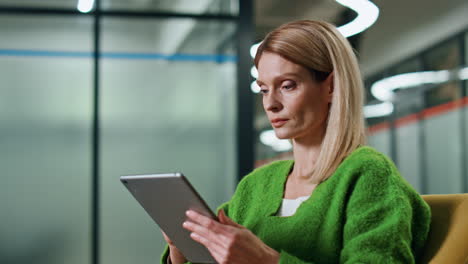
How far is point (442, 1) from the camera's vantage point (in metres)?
7.63

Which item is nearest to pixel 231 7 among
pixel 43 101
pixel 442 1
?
pixel 43 101

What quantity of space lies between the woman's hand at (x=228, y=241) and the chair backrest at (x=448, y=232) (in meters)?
0.36

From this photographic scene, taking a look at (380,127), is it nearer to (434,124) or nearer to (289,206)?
(434,124)

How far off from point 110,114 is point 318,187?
138 inches

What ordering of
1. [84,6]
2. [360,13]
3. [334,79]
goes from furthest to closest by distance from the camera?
[84,6] → [360,13] → [334,79]

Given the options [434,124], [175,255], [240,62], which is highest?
[240,62]

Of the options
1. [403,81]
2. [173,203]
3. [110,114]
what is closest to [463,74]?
[403,81]

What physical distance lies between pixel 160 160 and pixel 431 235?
3520 millimetres

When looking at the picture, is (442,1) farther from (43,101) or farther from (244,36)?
(43,101)

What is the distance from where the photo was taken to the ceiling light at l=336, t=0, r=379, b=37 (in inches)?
170

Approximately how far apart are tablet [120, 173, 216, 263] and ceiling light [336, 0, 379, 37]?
9.67ft

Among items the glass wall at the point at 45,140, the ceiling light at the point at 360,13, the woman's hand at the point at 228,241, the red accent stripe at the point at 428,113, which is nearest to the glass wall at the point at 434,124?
the red accent stripe at the point at 428,113

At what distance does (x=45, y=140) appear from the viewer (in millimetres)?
4762

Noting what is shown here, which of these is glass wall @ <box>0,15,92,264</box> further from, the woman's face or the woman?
the woman's face
